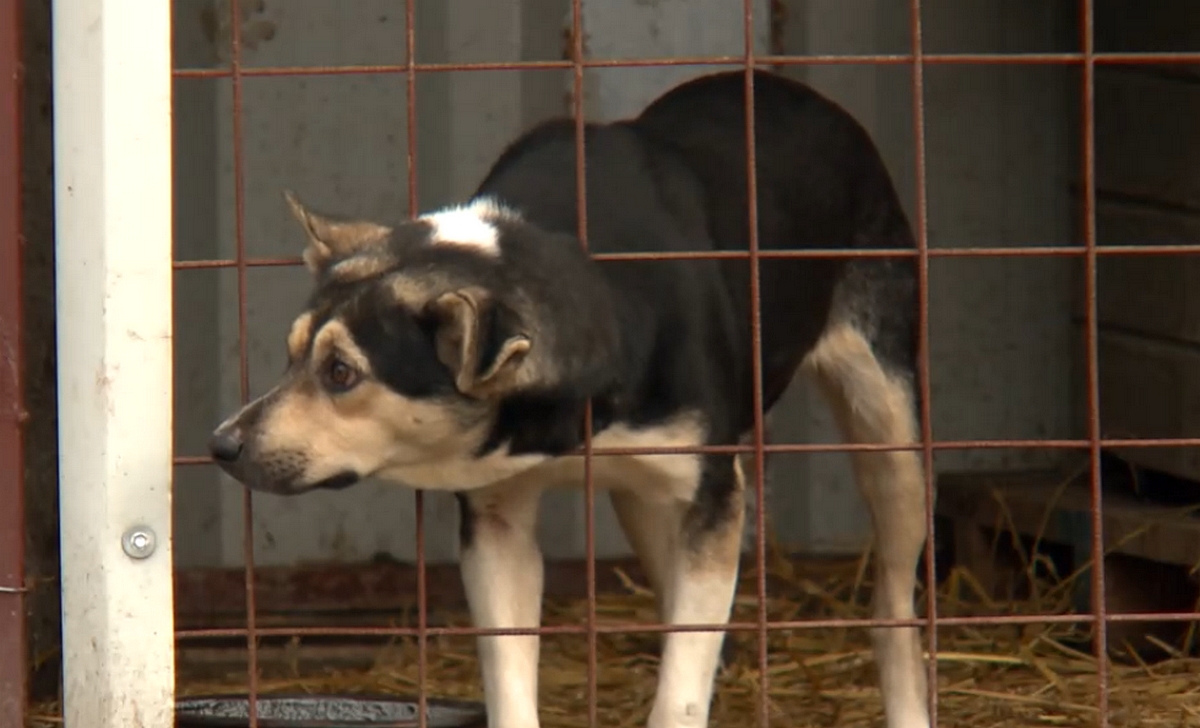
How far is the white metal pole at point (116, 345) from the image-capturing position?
471 cm

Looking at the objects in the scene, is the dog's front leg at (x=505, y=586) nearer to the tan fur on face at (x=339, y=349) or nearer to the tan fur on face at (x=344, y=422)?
the tan fur on face at (x=344, y=422)

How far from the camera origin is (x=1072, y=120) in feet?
23.7

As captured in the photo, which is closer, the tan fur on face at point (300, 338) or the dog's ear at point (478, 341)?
the dog's ear at point (478, 341)

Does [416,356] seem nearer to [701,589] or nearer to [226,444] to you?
[226,444]

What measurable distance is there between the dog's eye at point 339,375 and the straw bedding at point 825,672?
1.57 m

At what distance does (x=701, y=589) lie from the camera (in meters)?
5.17

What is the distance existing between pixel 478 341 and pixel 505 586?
73cm

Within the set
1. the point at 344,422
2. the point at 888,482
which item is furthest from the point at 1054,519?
the point at 344,422

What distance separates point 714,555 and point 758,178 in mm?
1034

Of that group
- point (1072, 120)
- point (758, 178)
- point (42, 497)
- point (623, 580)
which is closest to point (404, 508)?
point (623, 580)

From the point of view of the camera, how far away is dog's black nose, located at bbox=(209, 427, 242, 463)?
182 inches

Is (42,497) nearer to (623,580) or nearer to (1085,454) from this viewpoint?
(623,580)

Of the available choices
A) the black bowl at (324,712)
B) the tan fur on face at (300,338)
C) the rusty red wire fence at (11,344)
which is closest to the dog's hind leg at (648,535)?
the black bowl at (324,712)

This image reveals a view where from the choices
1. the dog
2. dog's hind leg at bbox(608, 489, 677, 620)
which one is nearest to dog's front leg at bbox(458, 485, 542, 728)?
the dog
